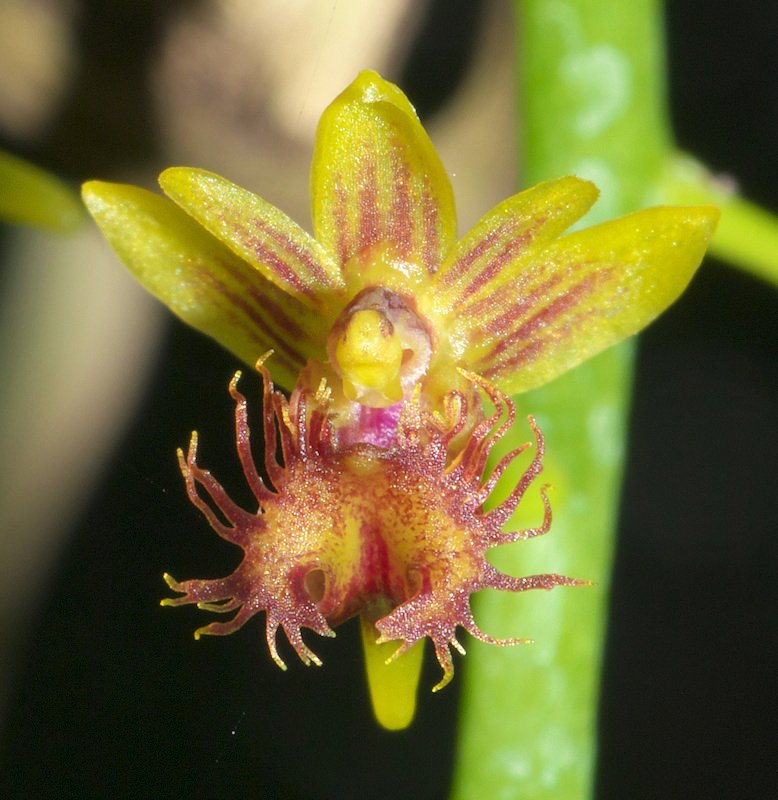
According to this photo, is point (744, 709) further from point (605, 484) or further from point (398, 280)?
point (398, 280)

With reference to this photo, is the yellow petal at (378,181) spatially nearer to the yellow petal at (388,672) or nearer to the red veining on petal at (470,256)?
the red veining on petal at (470,256)

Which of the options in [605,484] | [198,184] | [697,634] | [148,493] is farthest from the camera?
[697,634]

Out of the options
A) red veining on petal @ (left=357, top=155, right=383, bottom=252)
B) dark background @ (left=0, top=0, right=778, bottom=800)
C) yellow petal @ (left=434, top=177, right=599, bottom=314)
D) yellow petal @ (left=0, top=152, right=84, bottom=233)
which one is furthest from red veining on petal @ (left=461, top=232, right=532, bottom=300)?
dark background @ (left=0, top=0, right=778, bottom=800)

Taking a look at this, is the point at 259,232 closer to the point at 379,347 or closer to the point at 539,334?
the point at 379,347

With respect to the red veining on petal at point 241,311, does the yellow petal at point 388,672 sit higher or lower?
lower

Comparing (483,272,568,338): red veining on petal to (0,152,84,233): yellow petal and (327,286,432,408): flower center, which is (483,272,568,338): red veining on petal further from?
(0,152,84,233): yellow petal

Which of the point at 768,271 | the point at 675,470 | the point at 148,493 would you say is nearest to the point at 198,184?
the point at 768,271

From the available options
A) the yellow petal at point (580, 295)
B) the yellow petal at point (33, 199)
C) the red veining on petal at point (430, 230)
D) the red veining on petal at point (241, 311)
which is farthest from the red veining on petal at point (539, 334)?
the yellow petal at point (33, 199)
